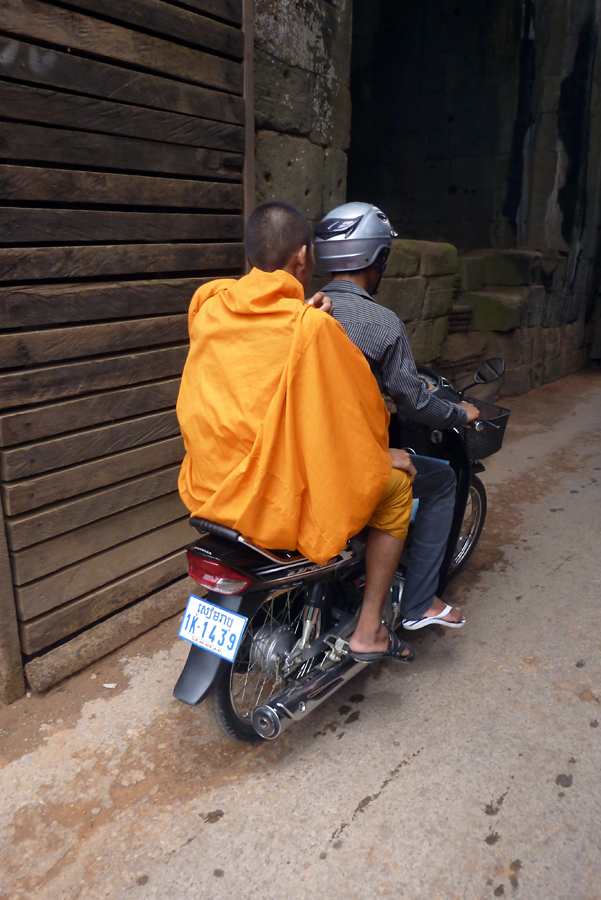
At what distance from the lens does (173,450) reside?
126 inches

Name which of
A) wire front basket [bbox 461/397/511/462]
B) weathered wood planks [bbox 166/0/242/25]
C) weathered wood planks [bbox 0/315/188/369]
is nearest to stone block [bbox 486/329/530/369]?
wire front basket [bbox 461/397/511/462]

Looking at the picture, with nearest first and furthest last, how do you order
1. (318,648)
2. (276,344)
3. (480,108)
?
1. (276,344)
2. (318,648)
3. (480,108)

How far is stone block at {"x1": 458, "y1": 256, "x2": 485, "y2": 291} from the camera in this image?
7711 millimetres

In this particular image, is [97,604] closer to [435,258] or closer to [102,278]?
[102,278]

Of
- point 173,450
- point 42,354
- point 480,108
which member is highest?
point 480,108

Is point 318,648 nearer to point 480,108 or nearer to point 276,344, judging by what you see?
point 276,344

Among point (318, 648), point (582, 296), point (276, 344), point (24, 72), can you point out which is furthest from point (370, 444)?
point (582, 296)

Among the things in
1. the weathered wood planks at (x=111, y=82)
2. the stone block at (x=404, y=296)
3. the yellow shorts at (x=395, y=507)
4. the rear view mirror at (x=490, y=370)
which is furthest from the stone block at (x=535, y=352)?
the yellow shorts at (x=395, y=507)

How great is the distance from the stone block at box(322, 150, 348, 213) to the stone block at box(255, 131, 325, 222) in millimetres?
47

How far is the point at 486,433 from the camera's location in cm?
300

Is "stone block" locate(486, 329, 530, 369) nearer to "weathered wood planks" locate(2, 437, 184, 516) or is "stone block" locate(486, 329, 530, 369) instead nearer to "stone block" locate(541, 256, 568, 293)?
"stone block" locate(541, 256, 568, 293)

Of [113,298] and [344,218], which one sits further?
[113,298]

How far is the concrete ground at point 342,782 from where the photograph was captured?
1938mm

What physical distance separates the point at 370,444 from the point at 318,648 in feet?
2.66
